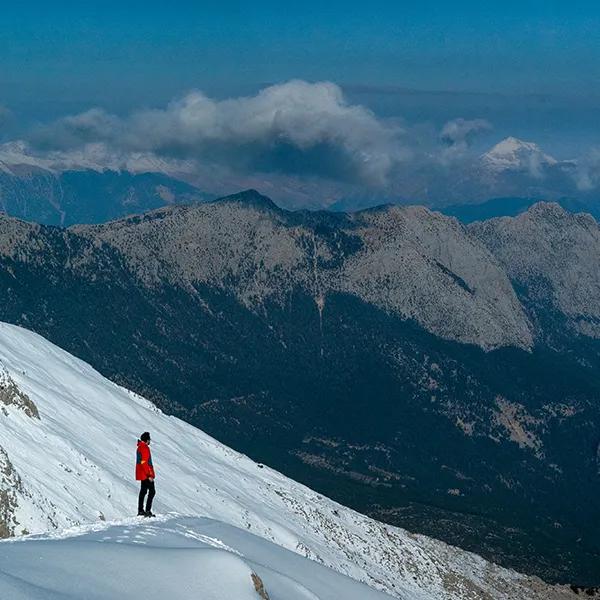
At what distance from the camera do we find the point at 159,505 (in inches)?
2275

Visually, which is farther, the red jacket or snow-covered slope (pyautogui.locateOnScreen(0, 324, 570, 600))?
the red jacket

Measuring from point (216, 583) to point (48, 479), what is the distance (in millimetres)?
25178

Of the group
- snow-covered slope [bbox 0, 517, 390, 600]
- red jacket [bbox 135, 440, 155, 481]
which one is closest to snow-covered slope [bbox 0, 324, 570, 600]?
snow-covered slope [bbox 0, 517, 390, 600]

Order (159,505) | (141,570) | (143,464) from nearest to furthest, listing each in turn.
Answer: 1. (141,570)
2. (143,464)
3. (159,505)

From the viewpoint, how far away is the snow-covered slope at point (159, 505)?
1146 inches

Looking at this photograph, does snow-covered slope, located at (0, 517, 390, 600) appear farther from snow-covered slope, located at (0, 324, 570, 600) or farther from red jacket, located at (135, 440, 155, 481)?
red jacket, located at (135, 440, 155, 481)

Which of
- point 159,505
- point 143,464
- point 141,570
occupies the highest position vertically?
point 141,570

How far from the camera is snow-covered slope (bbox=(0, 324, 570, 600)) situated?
29103 mm

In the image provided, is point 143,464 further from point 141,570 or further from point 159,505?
point 141,570

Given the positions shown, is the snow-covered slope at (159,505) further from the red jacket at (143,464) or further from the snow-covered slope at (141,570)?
the red jacket at (143,464)

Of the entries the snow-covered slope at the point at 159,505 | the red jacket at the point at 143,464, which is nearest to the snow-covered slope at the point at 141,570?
the snow-covered slope at the point at 159,505

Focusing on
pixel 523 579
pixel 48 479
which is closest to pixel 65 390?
pixel 48 479

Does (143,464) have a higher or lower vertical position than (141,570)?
lower

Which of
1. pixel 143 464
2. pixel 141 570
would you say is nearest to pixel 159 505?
pixel 143 464
